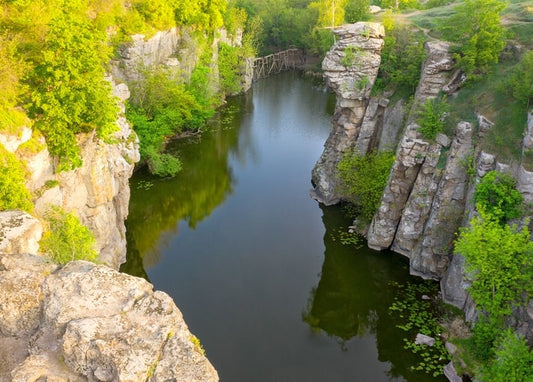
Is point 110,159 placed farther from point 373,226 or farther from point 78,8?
point 373,226

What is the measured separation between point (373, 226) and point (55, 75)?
22.4 m

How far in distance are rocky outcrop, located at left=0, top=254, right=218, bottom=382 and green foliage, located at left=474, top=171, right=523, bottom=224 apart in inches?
675

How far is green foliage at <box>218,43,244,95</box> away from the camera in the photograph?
6381 cm

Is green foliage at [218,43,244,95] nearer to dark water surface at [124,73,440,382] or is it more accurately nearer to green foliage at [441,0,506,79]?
dark water surface at [124,73,440,382]

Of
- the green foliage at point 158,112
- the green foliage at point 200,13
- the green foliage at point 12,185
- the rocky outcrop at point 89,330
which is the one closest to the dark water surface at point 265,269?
the green foliage at point 158,112

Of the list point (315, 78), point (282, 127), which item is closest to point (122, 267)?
point (282, 127)

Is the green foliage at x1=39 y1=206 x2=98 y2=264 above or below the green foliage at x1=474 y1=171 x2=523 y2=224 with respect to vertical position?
below

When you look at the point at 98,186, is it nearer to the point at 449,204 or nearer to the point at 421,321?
the point at 421,321

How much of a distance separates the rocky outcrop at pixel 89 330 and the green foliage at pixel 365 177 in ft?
77.2

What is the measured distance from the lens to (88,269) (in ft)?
40.3

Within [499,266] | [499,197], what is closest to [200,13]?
[499,197]

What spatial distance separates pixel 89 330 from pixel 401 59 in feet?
101

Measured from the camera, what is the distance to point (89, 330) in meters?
10.3

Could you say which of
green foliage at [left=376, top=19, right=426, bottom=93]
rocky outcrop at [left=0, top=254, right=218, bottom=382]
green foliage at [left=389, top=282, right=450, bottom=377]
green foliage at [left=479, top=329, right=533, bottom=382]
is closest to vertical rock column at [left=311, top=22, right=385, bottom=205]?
green foliage at [left=376, top=19, right=426, bottom=93]
